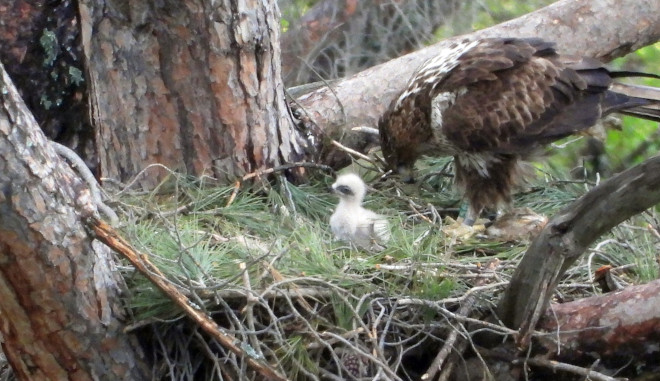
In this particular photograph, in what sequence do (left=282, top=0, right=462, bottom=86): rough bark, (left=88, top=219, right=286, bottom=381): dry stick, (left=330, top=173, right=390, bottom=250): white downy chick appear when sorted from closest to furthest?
(left=88, top=219, right=286, bottom=381): dry stick → (left=330, top=173, right=390, bottom=250): white downy chick → (left=282, top=0, right=462, bottom=86): rough bark

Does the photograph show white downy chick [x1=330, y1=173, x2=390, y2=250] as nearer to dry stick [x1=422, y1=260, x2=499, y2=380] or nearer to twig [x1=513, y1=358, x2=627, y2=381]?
dry stick [x1=422, y1=260, x2=499, y2=380]

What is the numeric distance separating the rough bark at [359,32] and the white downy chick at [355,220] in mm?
3911

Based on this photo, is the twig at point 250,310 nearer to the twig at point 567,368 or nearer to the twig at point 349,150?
the twig at point 567,368

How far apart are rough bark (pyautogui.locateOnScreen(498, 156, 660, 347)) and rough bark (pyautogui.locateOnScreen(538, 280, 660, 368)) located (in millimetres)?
144

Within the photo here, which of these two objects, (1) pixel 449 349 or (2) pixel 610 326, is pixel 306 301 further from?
(2) pixel 610 326

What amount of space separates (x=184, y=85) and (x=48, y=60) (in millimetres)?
868

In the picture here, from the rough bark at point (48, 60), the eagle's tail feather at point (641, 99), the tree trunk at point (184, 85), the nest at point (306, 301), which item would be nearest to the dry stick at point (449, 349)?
the nest at point (306, 301)

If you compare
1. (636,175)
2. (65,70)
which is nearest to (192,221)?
(65,70)

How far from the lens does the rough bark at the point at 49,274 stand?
3.07 meters

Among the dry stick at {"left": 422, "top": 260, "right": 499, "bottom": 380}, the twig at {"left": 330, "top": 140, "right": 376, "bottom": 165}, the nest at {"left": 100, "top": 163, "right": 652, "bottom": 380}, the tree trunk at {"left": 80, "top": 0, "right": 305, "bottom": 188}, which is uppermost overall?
the tree trunk at {"left": 80, "top": 0, "right": 305, "bottom": 188}

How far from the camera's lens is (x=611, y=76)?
521 centimetres

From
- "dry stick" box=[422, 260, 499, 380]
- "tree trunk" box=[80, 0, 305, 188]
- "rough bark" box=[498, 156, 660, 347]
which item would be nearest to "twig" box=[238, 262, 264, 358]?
"dry stick" box=[422, 260, 499, 380]

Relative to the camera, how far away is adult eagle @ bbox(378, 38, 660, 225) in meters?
5.06

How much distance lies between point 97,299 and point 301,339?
0.71 meters
